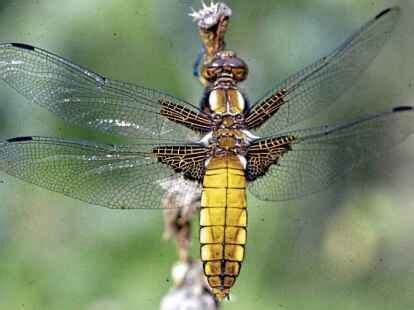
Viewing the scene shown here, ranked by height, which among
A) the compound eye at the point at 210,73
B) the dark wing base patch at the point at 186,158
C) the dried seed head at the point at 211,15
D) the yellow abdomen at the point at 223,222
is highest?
the dried seed head at the point at 211,15

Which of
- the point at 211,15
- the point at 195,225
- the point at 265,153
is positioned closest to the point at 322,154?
the point at 265,153

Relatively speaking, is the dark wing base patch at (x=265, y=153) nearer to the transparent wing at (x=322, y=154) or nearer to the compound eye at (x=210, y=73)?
the transparent wing at (x=322, y=154)

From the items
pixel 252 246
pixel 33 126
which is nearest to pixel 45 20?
pixel 33 126

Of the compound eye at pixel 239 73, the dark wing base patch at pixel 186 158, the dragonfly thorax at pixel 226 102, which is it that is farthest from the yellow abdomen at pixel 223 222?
the compound eye at pixel 239 73

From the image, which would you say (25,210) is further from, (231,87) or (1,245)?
(231,87)

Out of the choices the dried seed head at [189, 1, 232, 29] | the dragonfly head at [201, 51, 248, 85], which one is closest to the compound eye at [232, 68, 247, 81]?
the dragonfly head at [201, 51, 248, 85]

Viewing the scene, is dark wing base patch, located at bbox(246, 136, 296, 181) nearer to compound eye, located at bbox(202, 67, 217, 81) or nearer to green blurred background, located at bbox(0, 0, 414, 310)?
compound eye, located at bbox(202, 67, 217, 81)
